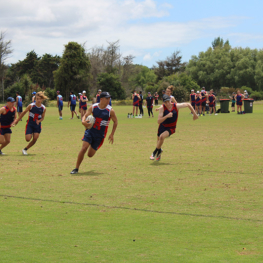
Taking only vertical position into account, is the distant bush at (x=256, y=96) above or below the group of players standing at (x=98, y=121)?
above

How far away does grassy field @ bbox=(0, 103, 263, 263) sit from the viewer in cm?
476

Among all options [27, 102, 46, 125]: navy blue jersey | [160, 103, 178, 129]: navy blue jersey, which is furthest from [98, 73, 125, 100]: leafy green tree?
[160, 103, 178, 129]: navy blue jersey

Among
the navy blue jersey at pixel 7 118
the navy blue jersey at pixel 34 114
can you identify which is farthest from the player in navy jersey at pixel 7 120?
the navy blue jersey at pixel 34 114

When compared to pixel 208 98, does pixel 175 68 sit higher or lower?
higher

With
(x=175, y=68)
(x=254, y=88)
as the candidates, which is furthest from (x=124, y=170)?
(x=175, y=68)

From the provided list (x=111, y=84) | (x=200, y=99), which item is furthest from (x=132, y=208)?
(x=111, y=84)

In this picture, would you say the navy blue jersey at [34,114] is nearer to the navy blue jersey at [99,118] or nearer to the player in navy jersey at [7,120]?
the player in navy jersey at [7,120]

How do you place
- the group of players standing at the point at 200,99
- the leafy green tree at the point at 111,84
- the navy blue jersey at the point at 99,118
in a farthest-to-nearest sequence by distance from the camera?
the leafy green tree at the point at 111,84 → the group of players standing at the point at 200,99 → the navy blue jersey at the point at 99,118

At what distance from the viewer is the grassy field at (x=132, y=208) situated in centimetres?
476

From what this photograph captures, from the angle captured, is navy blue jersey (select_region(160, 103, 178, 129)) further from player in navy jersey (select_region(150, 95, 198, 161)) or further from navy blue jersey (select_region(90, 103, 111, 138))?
navy blue jersey (select_region(90, 103, 111, 138))

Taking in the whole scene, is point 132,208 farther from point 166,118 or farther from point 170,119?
point 170,119

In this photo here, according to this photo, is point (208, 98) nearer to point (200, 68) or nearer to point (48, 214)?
point (48, 214)

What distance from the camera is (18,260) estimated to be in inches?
175

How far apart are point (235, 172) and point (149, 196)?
10.3 ft
